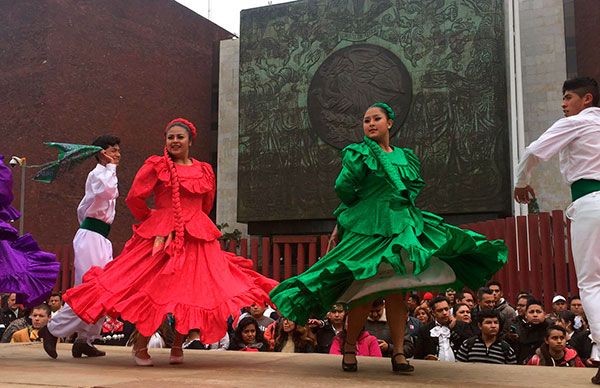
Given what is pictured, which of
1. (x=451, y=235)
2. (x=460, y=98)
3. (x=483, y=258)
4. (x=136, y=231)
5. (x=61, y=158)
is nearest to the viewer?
(x=451, y=235)

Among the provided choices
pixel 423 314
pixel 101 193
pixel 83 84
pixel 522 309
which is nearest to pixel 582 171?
pixel 101 193

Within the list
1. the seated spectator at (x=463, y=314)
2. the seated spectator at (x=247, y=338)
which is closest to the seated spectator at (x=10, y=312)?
the seated spectator at (x=247, y=338)

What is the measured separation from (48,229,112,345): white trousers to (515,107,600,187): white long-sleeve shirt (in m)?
3.44

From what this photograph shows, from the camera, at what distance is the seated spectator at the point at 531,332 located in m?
6.76

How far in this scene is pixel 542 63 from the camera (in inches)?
919

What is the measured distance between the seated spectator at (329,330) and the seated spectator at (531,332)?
1.83 meters

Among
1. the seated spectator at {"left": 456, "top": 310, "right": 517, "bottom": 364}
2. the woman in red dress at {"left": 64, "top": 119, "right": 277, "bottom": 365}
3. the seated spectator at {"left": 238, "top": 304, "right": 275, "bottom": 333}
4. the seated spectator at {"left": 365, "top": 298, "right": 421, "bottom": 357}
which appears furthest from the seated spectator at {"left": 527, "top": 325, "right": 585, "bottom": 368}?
the seated spectator at {"left": 238, "top": 304, "right": 275, "bottom": 333}

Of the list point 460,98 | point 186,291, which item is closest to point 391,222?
point 186,291

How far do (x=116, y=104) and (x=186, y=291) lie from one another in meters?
23.6

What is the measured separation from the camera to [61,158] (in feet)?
17.7

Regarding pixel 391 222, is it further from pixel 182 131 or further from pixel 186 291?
pixel 182 131

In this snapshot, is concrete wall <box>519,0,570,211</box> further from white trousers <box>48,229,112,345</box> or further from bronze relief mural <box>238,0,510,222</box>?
white trousers <box>48,229,112,345</box>

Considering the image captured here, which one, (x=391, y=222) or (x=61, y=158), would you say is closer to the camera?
(x=391, y=222)

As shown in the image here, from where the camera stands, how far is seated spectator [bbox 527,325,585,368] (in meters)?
6.06
